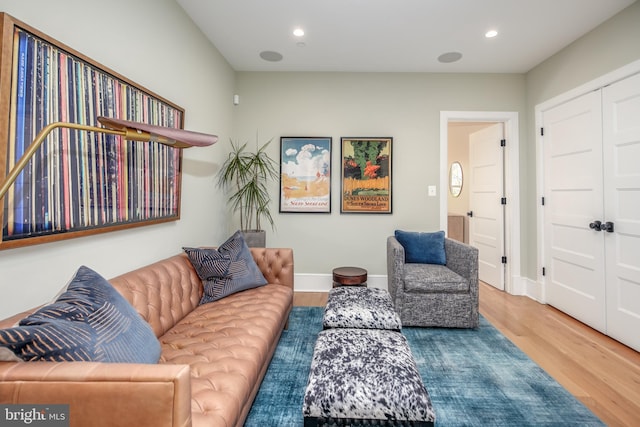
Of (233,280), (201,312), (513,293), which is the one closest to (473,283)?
(513,293)

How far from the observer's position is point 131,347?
104 cm

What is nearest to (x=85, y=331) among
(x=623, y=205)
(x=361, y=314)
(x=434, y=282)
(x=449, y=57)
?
(x=361, y=314)

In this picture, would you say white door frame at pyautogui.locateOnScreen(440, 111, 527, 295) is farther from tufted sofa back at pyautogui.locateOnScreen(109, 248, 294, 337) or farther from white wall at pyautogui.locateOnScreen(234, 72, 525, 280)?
tufted sofa back at pyautogui.locateOnScreen(109, 248, 294, 337)

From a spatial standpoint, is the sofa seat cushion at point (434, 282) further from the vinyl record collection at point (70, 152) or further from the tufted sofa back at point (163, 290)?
the vinyl record collection at point (70, 152)

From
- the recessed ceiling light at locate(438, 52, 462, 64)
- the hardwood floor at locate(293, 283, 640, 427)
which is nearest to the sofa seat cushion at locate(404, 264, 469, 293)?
the hardwood floor at locate(293, 283, 640, 427)

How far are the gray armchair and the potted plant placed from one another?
170 cm

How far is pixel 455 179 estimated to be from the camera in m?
5.67

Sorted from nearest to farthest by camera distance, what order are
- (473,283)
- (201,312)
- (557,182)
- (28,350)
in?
1. (28,350)
2. (201,312)
3. (473,283)
4. (557,182)

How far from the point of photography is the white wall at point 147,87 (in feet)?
4.02

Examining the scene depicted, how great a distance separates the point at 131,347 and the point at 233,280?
110 centimetres

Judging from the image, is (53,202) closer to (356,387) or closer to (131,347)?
(131,347)

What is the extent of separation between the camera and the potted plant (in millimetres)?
3406

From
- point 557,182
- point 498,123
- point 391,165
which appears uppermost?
point 498,123

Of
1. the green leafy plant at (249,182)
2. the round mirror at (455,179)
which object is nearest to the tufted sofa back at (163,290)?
the green leafy plant at (249,182)
